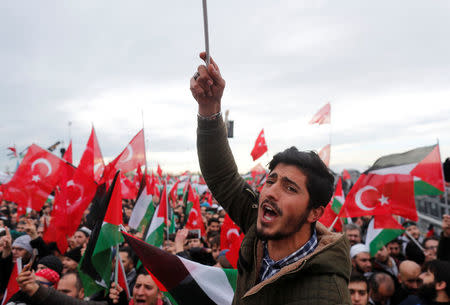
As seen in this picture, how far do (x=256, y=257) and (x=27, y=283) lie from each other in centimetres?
224

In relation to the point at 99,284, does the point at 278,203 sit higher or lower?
higher

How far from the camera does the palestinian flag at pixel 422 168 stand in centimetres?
466

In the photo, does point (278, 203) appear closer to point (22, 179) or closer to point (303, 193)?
point (303, 193)

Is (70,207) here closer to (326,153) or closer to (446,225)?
(446,225)

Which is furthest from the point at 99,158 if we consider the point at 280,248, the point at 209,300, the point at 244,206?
the point at 280,248

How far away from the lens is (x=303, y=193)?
5.16ft

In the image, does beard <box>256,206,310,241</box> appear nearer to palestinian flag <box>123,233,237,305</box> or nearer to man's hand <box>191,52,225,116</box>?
man's hand <box>191,52,225,116</box>

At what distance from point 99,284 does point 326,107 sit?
27.1 feet

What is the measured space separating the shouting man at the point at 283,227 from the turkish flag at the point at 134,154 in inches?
162

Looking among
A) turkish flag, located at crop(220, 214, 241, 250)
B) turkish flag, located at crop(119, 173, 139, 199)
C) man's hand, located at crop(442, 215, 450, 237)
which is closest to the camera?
man's hand, located at crop(442, 215, 450, 237)

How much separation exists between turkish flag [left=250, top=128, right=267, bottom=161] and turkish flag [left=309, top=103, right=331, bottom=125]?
8.67 feet

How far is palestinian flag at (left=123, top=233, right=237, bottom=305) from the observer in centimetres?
256

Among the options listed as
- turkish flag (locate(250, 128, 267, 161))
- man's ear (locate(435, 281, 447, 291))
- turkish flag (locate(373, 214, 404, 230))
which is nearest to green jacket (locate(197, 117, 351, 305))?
man's ear (locate(435, 281, 447, 291))

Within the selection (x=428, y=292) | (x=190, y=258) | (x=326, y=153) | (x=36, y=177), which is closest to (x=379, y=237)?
(x=428, y=292)
